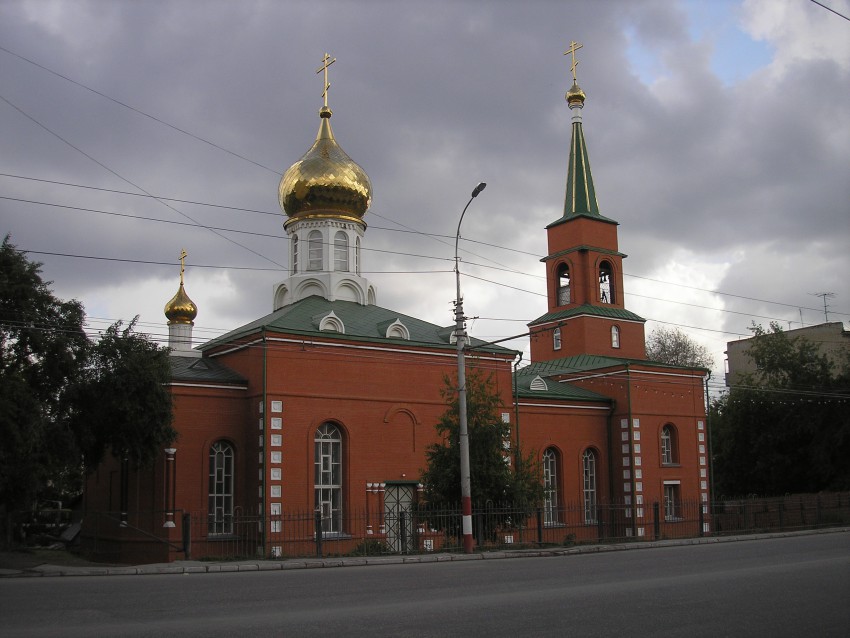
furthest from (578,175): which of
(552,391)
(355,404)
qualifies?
(355,404)

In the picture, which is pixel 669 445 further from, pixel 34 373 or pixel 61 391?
pixel 34 373

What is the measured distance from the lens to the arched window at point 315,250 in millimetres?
31078

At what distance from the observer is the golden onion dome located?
100 feet

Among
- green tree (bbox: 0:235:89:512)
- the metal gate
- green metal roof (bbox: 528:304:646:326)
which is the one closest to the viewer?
green tree (bbox: 0:235:89:512)

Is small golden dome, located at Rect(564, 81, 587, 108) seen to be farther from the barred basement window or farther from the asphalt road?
the asphalt road

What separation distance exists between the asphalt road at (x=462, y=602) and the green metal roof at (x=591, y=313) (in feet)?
61.9

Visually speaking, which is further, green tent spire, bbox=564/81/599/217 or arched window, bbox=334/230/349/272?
green tent spire, bbox=564/81/599/217

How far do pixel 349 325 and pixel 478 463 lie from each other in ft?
21.2

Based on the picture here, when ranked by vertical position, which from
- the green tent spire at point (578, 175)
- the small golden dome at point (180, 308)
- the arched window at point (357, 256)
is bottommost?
the small golden dome at point (180, 308)

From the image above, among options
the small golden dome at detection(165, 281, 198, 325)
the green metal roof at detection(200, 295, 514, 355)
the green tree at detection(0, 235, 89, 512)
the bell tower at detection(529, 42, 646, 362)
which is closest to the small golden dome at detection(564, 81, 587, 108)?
the bell tower at detection(529, 42, 646, 362)

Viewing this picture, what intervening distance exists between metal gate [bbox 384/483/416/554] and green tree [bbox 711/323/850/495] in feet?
59.0

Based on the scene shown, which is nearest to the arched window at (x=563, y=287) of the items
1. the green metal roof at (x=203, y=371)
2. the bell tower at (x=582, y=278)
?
the bell tower at (x=582, y=278)

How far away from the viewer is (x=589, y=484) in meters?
33.0

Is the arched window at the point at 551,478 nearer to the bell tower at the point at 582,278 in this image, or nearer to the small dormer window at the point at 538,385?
the small dormer window at the point at 538,385
